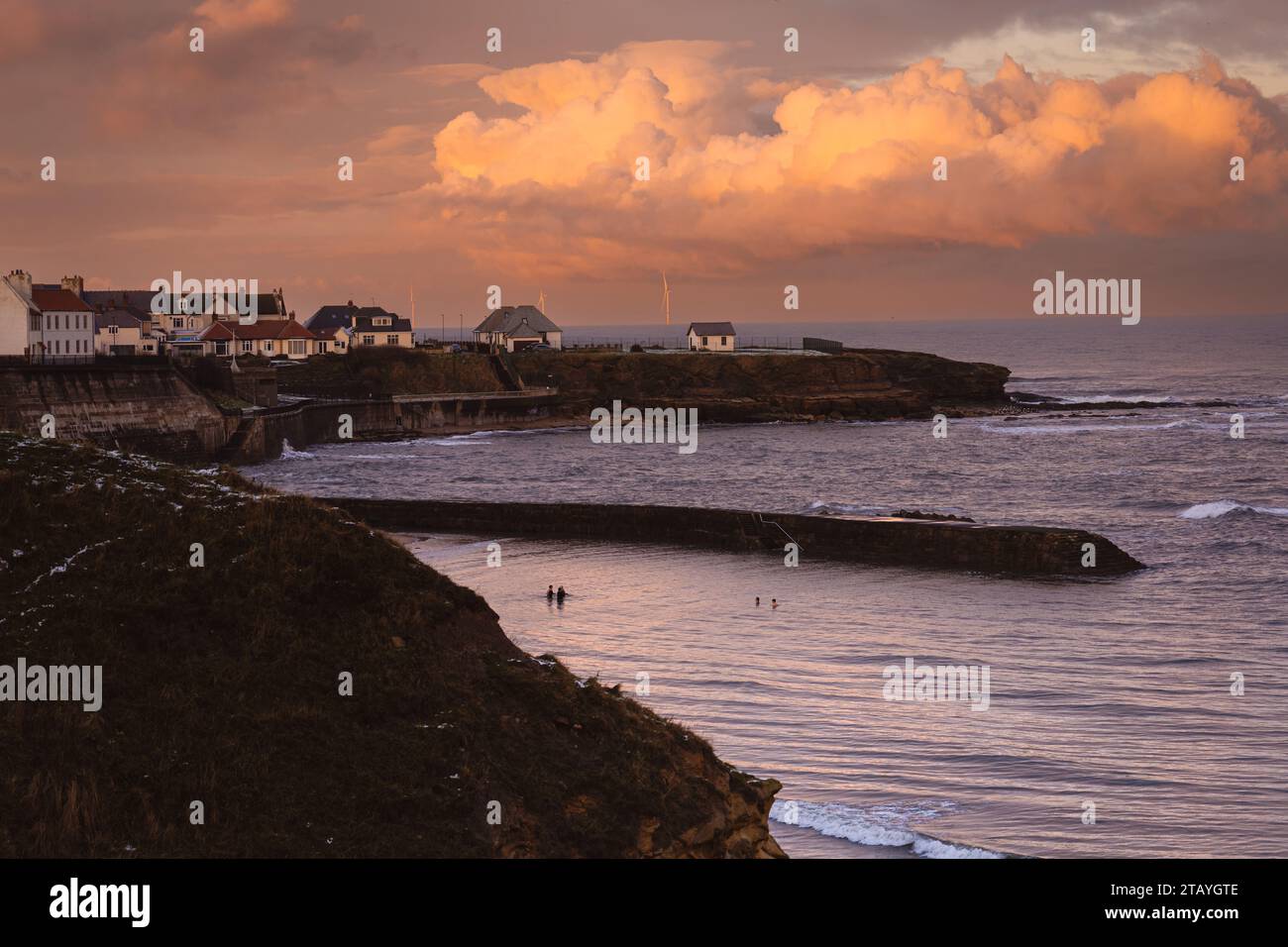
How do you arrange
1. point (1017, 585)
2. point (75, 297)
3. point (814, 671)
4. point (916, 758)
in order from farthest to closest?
point (75, 297) → point (1017, 585) → point (814, 671) → point (916, 758)

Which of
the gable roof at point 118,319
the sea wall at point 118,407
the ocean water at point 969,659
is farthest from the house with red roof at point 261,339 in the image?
the ocean water at point 969,659

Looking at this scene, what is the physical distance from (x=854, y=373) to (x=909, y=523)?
4320 inches

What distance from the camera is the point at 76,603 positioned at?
22.7 meters

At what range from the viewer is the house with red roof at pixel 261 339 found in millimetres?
150875

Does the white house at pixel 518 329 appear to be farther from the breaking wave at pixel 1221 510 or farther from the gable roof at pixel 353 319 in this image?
the breaking wave at pixel 1221 510

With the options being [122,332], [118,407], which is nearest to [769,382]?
[122,332]

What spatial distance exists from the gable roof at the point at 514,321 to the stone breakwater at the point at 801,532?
115 m

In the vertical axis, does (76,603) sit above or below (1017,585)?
above

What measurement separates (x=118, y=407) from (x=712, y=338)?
335ft

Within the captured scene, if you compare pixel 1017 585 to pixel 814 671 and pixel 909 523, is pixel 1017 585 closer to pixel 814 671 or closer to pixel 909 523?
pixel 909 523

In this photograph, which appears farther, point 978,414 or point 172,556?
point 978,414

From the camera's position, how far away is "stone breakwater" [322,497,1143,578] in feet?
179
